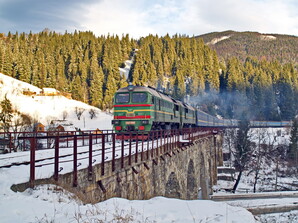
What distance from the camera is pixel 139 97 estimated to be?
17.3m

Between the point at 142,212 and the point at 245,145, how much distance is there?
3897cm

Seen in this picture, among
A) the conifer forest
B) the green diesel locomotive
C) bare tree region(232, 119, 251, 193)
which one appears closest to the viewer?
the green diesel locomotive

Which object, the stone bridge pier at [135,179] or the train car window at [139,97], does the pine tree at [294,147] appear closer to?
the stone bridge pier at [135,179]

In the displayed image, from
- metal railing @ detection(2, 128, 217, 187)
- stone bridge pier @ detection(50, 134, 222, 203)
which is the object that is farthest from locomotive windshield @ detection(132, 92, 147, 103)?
stone bridge pier @ detection(50, 134, 222, 203)

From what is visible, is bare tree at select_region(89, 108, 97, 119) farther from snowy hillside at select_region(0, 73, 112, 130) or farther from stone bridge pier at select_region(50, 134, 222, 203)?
stone bridge pier at select_region(50, 134, 222, 203)

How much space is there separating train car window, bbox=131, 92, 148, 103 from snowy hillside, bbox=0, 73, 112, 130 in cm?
3983

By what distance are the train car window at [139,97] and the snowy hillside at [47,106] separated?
3983cm

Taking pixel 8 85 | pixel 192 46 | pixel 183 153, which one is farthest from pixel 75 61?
pixel 183 153

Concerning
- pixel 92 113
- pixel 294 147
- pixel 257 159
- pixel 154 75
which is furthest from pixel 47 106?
pixel 294 147

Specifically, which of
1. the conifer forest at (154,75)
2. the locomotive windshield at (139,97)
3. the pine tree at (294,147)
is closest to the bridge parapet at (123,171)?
the locomotive windshield at (139,97)

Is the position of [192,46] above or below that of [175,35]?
below

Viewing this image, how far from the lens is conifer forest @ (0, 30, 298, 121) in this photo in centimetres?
7744

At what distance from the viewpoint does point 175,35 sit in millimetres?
138500

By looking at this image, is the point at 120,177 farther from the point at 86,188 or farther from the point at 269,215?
the point at 269,215
